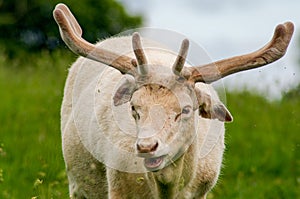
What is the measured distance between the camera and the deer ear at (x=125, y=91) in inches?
279

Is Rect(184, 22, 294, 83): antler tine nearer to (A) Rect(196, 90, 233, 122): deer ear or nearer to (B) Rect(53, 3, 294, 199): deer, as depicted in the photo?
(B) Rect(53, 3, 294, 199): deer

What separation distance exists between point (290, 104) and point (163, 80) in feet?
27.1

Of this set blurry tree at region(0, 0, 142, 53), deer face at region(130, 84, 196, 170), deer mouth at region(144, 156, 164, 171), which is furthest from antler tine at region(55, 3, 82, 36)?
blurry tree at region(0, 0, 142, 53)

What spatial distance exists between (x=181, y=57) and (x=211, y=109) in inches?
23.0

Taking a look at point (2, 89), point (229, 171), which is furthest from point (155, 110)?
point (2, 89)

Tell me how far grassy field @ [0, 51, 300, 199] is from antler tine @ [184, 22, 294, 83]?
196cm

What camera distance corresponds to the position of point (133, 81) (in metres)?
7.07

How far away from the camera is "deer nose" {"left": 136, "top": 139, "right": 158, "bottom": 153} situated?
641cm

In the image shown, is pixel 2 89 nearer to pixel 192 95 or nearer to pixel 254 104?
pixel 254 104

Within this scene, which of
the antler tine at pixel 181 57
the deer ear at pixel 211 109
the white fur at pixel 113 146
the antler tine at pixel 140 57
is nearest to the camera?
the antler tine at pixel 181 57

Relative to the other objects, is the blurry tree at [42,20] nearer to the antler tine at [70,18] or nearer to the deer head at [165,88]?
the antler tine at [70,18]

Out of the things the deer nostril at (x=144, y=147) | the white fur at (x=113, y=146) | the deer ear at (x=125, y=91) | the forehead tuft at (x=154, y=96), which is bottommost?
the white fur at (x=113, y=146)

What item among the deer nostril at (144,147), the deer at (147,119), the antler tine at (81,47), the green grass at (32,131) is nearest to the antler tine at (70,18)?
the deer at (147,119)

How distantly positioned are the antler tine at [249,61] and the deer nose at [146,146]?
86cm
